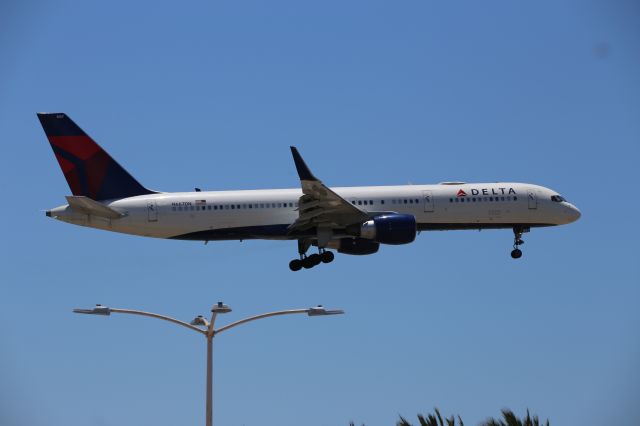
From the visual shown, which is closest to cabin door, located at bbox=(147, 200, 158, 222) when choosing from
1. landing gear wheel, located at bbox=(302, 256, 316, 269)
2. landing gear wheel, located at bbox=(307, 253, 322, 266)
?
landing gear wheel, located at bbox=(302, 256, 316, 269)

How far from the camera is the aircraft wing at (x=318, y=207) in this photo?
64.2m

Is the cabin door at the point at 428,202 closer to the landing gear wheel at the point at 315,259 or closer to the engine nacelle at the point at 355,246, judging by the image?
the engine nacelle at the point at 355,246

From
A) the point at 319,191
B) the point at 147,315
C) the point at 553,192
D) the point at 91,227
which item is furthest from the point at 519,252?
the point at 147,315

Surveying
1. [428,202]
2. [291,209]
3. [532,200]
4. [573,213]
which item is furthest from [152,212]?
[573,213]

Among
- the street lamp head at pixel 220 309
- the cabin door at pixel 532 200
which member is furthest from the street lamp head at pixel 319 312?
the cabin door at pixel 532 200

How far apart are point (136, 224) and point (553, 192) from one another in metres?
27.4

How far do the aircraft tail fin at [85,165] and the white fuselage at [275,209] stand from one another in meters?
1.29

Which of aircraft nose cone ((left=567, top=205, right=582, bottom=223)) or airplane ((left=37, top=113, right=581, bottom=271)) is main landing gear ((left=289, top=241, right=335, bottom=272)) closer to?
airplane ((left=37, top=113, right=581, bottom=271))

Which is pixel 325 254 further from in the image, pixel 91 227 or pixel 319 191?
pixel 91 227

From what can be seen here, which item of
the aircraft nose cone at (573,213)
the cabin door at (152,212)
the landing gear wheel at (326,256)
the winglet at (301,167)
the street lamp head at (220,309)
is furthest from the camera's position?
the aircraft nose cone at (573,213)

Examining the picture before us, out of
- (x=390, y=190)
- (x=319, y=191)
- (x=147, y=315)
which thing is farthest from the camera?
(x=390, y=190)

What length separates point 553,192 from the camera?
73.2 metres

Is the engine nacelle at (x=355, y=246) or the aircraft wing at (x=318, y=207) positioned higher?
the aircraft wing at (x=318, y=207)

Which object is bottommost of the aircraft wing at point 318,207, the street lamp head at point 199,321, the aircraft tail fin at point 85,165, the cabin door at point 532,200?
the street lamp head at point 199,321
